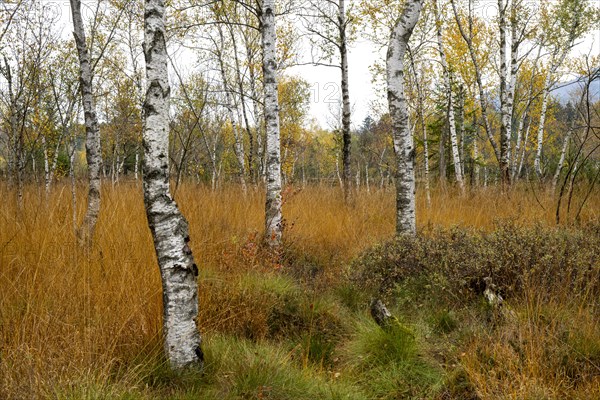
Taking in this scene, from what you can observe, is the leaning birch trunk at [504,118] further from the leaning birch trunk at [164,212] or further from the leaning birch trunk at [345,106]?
the leaning birch trunk at [164,212]

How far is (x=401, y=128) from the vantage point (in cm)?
479

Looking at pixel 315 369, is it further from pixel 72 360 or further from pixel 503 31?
pixel 503 31

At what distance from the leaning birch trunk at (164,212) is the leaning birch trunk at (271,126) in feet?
8.80

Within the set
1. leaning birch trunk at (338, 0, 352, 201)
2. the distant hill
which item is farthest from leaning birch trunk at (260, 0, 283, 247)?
the distant hill

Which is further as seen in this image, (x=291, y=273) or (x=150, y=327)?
(x=291, y=273)

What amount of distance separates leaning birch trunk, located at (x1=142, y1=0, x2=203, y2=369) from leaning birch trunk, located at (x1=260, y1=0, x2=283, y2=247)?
2683mm

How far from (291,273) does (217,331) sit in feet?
5.87

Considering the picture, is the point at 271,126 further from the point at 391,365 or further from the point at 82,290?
the point at 391,365

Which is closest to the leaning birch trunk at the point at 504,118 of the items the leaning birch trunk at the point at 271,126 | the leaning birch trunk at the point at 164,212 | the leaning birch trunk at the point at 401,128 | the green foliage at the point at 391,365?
the leaning birch trunk at the point at 401,128

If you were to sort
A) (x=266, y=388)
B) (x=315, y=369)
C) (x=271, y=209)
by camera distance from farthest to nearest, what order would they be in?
(x=271, y=209)
(x=315, y=369)
(x=266, y=388)

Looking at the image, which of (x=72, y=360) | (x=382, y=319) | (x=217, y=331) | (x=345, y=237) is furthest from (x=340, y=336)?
(x=345, y=237)

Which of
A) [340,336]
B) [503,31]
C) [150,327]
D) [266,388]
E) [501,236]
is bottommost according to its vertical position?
[340,336]

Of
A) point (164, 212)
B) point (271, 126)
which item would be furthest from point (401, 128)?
point (164, 212)

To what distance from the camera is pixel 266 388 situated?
6.61 ft
